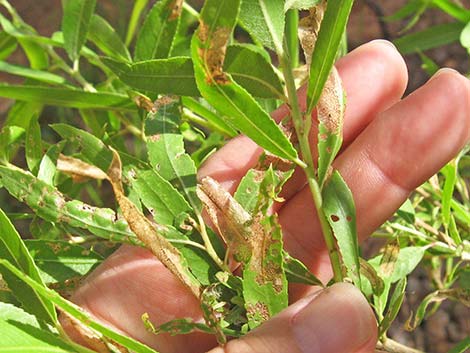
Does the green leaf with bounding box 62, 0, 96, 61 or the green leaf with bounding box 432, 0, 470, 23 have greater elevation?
the green leaf with bounding box 62, 0, 96, 61

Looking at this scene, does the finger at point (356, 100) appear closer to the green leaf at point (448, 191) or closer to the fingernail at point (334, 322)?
the green leaf at point (448, 191)

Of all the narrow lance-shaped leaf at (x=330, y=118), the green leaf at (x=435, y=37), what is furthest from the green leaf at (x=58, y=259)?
the green leaf at (x=435, y=37)

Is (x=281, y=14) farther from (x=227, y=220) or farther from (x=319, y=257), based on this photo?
(x=319, y=257)

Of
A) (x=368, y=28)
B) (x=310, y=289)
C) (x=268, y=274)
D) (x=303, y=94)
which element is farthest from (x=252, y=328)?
(x=368, y=28)

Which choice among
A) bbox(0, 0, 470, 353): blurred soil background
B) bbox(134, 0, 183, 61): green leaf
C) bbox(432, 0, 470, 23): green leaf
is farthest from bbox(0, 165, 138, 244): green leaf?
bbox(0, 0, 470, 353): blurred soil background

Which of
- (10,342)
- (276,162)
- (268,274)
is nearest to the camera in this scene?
(10,342)

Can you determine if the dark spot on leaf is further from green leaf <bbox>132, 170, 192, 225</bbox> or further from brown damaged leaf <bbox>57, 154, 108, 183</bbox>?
brown damaged leaf <bbox>57, 154, 108, 183</bbox>
